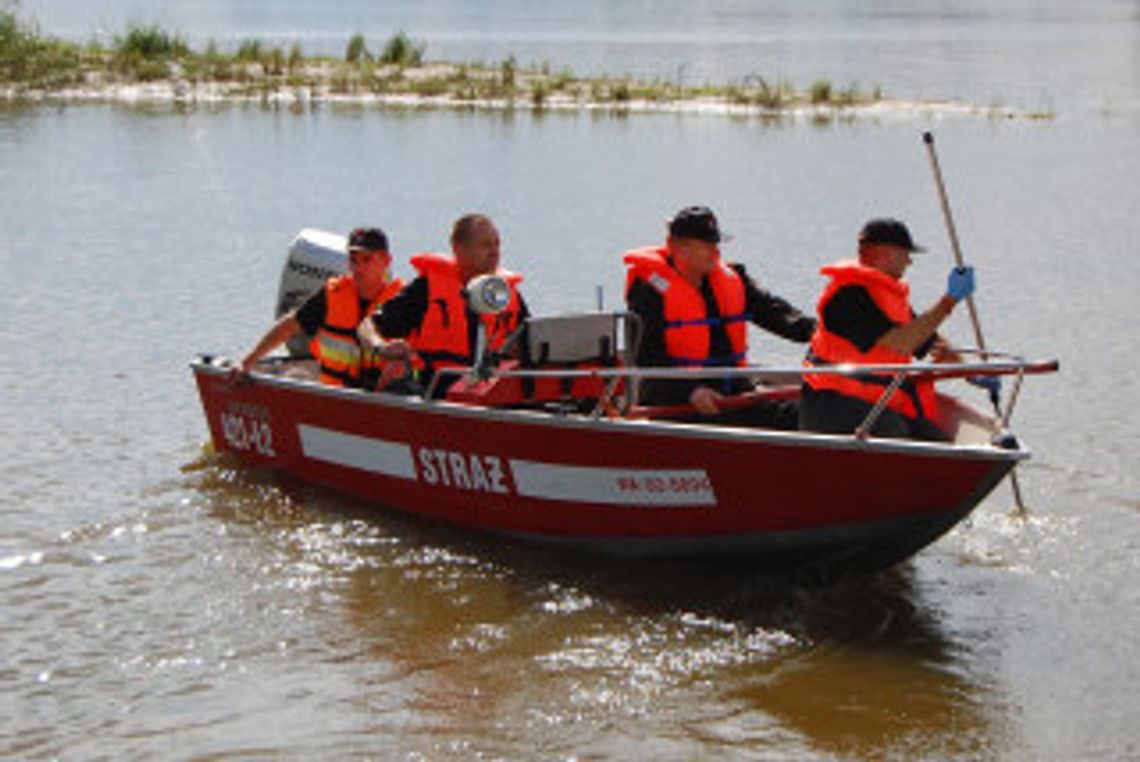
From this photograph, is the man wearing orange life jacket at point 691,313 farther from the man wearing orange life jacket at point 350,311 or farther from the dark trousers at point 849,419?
the man wearing orange life jacket at point 350,311

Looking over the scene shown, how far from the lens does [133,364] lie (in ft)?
42.2

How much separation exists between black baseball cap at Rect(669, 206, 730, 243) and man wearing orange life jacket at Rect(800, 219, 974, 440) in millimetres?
659

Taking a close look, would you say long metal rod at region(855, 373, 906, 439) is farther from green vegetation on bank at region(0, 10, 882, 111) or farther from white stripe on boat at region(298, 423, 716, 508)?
green vegetation on bank at region(0, 10, 882, 111)

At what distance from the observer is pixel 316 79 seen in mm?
32875

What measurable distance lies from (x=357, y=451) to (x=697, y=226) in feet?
7.55

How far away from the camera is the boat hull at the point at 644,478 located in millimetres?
7387

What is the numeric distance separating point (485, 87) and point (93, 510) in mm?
22846

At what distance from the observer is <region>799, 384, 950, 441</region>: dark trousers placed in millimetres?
7750

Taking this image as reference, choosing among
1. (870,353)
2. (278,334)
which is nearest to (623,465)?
(870,353)

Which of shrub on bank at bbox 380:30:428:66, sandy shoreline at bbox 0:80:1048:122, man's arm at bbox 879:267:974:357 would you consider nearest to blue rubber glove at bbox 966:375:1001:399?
man's arm at bbox 879:267:974:357

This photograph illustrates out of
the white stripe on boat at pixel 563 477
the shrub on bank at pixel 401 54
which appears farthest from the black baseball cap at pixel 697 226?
the shrub on bank at pixel 401 54

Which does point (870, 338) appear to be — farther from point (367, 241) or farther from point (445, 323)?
point (367, 241)

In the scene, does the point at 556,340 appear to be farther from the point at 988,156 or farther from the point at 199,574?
the point at 988,156

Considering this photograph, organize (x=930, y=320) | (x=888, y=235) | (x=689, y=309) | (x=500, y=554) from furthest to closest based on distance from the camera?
1. (x=500, y=554)
2. (x=689, y=309)
3. (x=888, y=235)
4. (x=930, y=320)
